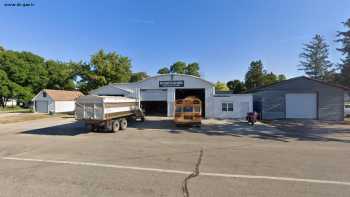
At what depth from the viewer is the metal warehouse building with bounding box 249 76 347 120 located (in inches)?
953

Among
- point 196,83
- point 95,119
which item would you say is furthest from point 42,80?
point 95,119

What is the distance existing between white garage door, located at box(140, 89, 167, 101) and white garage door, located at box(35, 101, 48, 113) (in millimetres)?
18939

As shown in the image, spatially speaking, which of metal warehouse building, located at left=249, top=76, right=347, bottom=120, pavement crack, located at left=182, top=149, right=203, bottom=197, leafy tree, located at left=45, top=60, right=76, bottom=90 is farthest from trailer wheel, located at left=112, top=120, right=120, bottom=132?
leafy tree, located at left=45, top=60, right=76, bottom=90

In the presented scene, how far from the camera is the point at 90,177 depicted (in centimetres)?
570

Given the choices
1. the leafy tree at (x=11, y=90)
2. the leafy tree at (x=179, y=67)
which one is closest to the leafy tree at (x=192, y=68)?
the leafy tree at (x=179, y=67)

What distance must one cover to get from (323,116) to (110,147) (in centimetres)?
2436

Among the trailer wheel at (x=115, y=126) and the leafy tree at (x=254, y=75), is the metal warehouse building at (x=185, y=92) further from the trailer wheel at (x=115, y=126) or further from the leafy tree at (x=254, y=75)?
the leafy tree at (x=254, y=75)

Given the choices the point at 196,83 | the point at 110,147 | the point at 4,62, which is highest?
the point at 4,62

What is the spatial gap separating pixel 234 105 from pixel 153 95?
10156mm

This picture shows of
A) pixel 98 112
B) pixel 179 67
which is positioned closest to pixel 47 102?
pixel 98 112

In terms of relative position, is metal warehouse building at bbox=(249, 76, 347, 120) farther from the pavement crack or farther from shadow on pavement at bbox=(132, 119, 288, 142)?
the pavement crack

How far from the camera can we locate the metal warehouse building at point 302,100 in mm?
24219

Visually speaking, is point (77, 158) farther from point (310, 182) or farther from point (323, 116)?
point (323, 116)

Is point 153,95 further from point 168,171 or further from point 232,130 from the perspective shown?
point 168,171
